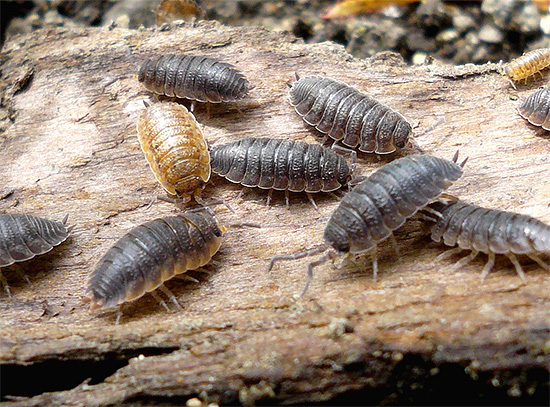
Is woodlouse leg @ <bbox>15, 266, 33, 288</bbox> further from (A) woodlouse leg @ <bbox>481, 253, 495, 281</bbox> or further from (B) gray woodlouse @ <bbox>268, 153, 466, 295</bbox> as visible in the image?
(A) woodlouse leg @ <bbox>481, 253, 495, 281</bbox>

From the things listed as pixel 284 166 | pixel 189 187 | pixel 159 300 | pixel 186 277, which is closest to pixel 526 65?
pixel 284 166

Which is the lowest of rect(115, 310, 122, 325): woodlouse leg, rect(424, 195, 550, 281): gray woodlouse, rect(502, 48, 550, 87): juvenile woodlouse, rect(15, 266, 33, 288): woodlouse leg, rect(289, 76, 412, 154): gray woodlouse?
rect(115, 310, 122, 325): woodlouse leg

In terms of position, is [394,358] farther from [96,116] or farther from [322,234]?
[96,116]

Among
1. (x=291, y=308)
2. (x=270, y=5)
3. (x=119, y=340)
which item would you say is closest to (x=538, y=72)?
(x=291, y=308)

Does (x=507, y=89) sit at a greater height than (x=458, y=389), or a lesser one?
greater

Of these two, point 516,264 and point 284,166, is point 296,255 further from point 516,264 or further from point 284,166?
point 516,264

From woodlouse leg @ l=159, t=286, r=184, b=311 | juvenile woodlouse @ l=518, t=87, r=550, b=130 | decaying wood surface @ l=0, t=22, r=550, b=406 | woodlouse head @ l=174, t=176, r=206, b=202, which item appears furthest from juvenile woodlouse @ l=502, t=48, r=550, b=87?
woodlouse leg @ l=159, t=286, r=184, b=311
